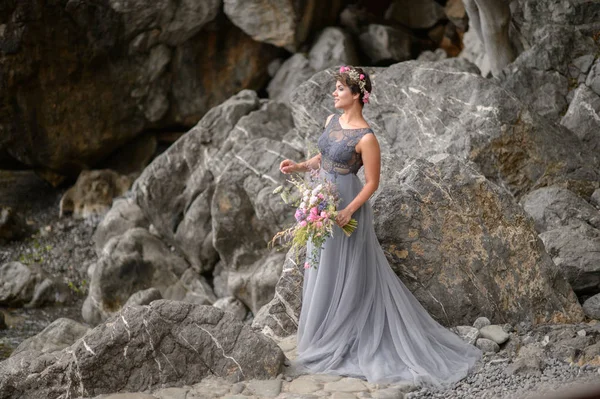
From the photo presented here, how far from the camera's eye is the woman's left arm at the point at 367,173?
6.45 meters

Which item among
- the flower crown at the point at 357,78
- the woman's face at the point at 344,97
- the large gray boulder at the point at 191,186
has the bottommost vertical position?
the large gray boulder at the point at 191,186

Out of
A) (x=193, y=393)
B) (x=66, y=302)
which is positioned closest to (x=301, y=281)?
(x=193, y=393)

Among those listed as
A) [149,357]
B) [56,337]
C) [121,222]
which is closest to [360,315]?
[149,357]

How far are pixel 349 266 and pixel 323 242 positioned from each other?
0.33 m

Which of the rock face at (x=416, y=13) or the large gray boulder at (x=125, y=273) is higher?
the rock face at (x=416, y=13)

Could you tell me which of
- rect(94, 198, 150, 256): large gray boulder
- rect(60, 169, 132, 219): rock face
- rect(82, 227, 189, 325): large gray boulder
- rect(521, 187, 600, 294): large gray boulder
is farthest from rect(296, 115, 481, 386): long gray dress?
rect(60, 169, 132, 219): rock face

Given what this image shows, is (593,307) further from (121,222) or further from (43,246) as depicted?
(43,246)

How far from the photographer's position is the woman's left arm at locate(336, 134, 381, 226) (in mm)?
6449

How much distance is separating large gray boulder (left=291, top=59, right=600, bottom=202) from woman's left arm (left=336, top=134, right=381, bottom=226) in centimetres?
369

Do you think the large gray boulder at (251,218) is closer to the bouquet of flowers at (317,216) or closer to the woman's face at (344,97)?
the bouquet of flowers at (317,216)

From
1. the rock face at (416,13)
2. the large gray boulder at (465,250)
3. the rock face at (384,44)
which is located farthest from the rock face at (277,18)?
the large gray boulder at (465,250)

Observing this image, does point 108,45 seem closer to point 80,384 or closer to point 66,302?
point 66,302

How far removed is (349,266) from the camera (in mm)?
6723

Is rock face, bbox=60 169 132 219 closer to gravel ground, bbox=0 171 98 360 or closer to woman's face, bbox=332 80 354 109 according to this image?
gravel ground, bbox=0 171 98 360
